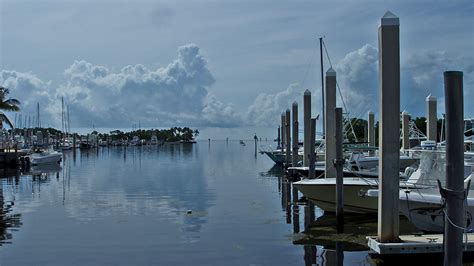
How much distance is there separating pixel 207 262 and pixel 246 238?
11.4ft

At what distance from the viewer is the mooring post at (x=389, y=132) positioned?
44.8 ft

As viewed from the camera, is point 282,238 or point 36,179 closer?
point 282,238

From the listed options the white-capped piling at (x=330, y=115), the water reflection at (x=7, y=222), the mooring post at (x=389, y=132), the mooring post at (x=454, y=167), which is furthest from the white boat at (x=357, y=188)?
the water reflection at (x=7, y=222)

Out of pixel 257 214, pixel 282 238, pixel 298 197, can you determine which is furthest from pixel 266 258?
pixel 298 197

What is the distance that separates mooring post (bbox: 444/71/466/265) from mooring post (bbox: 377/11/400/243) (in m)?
4.33

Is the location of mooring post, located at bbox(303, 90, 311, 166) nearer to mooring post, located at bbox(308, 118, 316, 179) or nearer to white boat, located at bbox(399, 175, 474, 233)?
mooring post, located at bbox(308, 118, 316, 179)

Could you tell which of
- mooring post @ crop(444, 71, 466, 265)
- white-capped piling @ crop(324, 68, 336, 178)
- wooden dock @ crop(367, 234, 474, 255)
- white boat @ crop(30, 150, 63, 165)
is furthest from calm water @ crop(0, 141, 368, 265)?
white boat @ crop(30, 150, 63, 165)

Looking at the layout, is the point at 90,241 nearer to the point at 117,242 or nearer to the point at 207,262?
the point at 117,242

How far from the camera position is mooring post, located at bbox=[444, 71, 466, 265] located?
916 cm

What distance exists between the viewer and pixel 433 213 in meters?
16.6

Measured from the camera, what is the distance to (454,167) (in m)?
9.16

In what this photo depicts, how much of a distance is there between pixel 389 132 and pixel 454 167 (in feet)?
14.8

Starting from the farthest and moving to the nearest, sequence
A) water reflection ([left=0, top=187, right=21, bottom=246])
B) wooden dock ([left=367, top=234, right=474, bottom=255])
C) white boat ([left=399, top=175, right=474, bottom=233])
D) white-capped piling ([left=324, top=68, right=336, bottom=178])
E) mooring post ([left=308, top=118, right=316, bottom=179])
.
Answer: mooring post ([left=308, top=118, right=316, bottom=179])
white-capped piling ([left=324, top=68, right=336, bottom=178])
water reflection ([left=0, top=187, right=21, bottom=246])
white boat ([left=399, top=175, right=474, bottom=233])
wooden dock ([left=367, top=234, right=474, bottom=255])

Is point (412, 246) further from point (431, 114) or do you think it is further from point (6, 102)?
point (6, 102)
